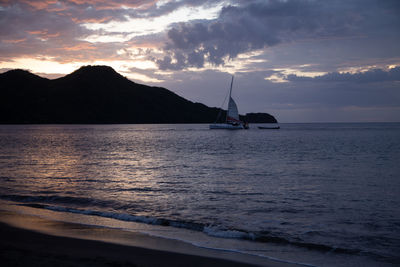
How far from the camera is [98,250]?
25.6 feet

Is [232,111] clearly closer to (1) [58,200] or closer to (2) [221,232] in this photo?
(1) [58,200]

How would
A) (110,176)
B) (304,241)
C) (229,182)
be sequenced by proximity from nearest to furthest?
(304,241) → (229,182) → (110,176)

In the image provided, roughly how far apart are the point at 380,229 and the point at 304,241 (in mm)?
3080

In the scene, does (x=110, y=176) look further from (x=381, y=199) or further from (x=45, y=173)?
(x=381, y=199)

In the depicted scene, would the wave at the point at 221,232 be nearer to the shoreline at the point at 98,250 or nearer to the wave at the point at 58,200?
the shoreline at the point at 98,250

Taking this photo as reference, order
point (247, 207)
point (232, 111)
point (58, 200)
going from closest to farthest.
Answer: point (247, 207) → point (58, 200) → point (232, 111)

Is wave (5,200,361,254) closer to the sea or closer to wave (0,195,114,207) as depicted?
the sea

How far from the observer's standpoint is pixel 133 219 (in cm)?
1140

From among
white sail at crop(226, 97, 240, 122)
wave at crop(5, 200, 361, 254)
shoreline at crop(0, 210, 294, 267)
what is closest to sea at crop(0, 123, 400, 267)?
wave at crop(5, 200, 361, 254)

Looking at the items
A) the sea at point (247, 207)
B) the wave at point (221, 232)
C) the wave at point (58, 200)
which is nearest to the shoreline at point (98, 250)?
the sea at point (247, 207)

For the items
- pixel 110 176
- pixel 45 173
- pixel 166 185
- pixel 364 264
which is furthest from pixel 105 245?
pixel 45 173

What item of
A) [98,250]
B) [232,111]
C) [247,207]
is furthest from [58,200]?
[232,111]

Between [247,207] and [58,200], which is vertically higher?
[247,207]

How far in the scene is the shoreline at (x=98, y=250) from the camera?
22.9ft
